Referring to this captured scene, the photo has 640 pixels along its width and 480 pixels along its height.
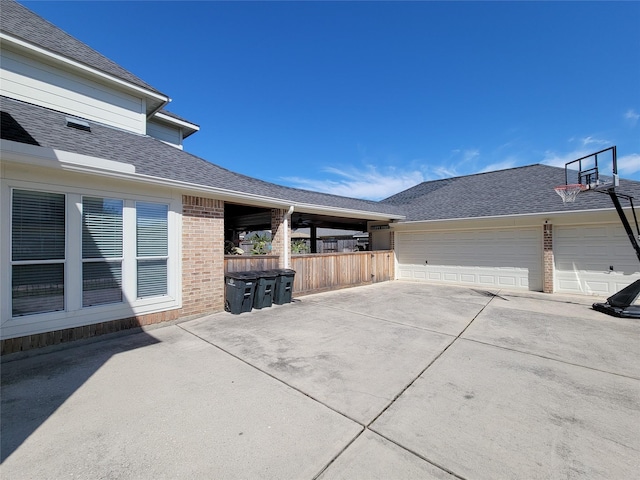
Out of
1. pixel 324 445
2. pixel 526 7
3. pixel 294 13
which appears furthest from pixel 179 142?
pixel 526 7

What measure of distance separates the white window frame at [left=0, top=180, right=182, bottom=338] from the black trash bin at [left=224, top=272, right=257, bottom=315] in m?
1.12

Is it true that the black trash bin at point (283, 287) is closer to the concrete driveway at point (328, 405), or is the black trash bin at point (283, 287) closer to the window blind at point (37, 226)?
the concrete driveway at point (328, 405)

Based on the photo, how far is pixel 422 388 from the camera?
10.7 ft

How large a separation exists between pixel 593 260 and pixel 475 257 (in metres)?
3.37

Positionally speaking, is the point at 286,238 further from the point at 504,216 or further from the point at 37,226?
the point at 504,216

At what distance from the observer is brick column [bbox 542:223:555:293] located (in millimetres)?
9391

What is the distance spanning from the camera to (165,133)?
9.53 metres

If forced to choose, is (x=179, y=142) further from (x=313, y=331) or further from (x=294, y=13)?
(x=313, y=331)

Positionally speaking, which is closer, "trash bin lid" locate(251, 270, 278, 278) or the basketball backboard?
the basketball backboard

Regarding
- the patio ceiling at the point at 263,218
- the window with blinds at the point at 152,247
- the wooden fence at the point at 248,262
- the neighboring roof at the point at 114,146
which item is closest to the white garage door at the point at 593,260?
the patio ceiling at the point at 263,218

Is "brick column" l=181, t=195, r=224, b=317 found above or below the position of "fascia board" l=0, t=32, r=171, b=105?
below

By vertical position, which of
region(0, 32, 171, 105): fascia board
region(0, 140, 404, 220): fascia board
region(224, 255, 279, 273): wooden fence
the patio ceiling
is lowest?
region(224, 255, 279, 273): wooden fence

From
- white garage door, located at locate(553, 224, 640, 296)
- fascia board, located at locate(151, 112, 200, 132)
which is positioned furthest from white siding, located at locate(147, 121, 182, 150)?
white garage door, located at locate(553, 224, 640, 296)

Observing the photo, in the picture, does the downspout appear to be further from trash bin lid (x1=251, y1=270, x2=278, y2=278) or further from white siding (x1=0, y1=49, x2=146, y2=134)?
white siding (x1=0, y1=49, x2=146, y2=134)
